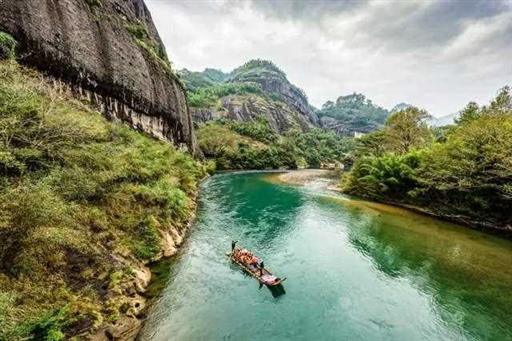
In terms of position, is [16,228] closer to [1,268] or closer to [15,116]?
[1,268]

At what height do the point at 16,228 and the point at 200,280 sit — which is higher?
the point at 16,228

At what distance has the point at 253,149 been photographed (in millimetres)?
96500

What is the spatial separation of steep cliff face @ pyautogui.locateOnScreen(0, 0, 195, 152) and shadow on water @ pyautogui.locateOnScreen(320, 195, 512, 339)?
2887 centimetres

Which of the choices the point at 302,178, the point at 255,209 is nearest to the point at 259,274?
the point at 255,209

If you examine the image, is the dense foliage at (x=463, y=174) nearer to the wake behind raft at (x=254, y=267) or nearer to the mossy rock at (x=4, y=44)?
the wake behind raft at (x=254, y=267)

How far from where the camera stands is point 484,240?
28953 millimetres

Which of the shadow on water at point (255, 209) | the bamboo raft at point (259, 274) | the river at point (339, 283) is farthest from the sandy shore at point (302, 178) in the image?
the bamboo raft at point (259, 274)

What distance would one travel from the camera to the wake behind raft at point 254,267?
60.3 feet

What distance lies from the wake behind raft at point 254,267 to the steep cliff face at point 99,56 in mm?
Result: 18392

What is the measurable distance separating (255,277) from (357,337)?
6.84 m

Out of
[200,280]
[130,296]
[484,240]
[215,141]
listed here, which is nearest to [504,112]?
[484,240]

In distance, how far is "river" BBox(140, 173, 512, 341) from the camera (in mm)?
14891

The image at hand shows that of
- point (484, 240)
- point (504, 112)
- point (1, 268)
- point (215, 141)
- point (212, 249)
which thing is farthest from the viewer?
point (215, 141)

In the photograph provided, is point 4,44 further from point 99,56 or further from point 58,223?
point 58,223
